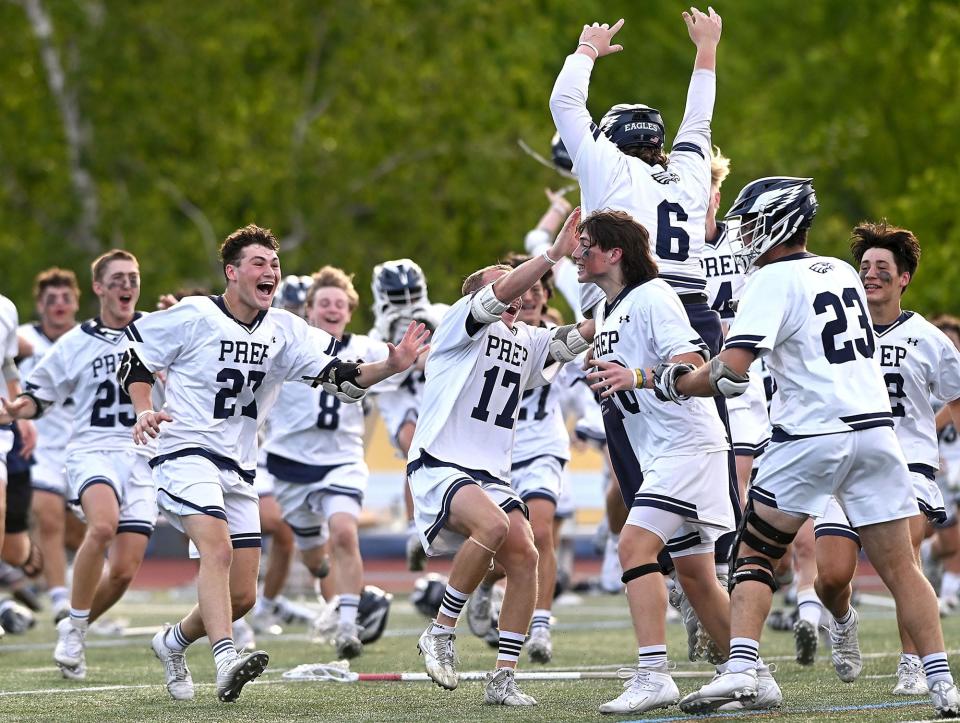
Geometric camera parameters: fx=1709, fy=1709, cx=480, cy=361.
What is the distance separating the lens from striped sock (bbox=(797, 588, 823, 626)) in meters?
9.60

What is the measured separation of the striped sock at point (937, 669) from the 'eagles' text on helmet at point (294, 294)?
6.58 metres

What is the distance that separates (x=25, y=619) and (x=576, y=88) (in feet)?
22.5

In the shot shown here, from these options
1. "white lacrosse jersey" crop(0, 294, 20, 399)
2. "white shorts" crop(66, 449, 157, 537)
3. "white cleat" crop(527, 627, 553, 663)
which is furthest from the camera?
"white lacrosse jersey" crop(0, 294, 20, 399)

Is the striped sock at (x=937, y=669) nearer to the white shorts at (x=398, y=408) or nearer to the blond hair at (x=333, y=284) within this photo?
the blond hair at (x=333, y=284)

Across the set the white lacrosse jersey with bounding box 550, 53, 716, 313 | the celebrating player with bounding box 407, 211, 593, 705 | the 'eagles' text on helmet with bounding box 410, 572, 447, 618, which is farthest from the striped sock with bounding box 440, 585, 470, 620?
the 'eagles' text on helmet with bounding box 410, 572, 447, 618

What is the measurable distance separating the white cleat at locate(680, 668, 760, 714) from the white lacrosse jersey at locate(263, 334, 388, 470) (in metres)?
4.93

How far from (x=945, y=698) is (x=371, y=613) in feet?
17.3

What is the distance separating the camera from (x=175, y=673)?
336 inches

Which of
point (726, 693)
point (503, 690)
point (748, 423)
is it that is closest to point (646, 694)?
point (726, 693)

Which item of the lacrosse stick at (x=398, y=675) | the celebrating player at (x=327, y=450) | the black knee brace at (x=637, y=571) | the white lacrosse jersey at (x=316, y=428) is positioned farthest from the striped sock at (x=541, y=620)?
the black knee brace at (x=637, y=571)

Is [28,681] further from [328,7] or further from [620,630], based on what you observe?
[328,7]

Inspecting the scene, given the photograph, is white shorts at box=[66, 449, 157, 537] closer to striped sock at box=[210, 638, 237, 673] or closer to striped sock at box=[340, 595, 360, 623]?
striped sock at box=[340, 595, 360, 623]

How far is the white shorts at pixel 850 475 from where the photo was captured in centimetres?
693

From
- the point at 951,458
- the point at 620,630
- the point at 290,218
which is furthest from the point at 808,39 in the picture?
the point at 620,630
